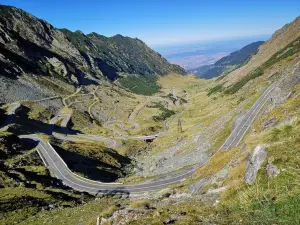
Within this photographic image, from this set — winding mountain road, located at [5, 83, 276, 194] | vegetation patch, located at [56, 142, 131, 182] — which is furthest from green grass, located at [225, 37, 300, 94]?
vegetation patch, located at [56, 142, 131, 182]

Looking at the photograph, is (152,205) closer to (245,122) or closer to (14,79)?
(245,122)

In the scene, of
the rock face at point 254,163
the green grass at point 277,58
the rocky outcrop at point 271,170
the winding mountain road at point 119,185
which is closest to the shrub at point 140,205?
the rock face at point 254,163

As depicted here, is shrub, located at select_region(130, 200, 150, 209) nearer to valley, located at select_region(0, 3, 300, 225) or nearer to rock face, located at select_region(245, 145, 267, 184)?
valley, located at select_region(0, 3, 300, 225)

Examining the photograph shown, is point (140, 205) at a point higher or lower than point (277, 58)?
lower

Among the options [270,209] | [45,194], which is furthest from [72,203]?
[270,209]

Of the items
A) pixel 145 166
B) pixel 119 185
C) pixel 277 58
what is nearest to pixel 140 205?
pixel 119 185

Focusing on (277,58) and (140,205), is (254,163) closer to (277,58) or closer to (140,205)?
(140,205)
